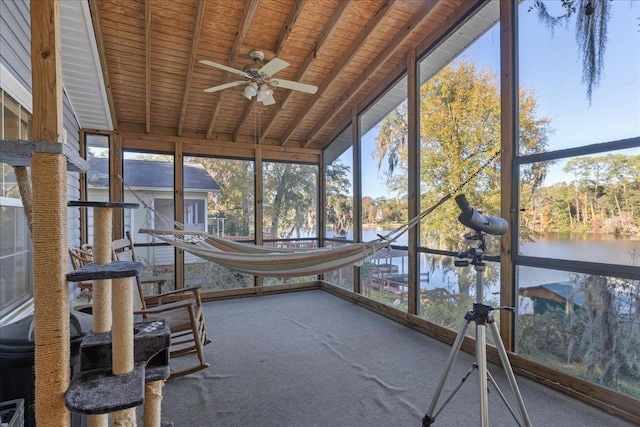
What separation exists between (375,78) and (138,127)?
3402mm

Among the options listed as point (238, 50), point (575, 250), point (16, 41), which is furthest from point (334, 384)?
point (238, 50)

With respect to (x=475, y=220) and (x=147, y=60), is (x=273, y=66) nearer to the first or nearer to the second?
(x=147, y=60)

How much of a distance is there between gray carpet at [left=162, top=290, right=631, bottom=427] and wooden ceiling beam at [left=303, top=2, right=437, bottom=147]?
298 centimetres

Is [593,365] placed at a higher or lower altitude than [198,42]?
lower

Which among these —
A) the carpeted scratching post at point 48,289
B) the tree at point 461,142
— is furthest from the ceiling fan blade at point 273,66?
the carpeted scratching post at point 48,289

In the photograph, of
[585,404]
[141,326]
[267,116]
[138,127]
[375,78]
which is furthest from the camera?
[267,116]

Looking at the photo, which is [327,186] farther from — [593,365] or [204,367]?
[593,365]

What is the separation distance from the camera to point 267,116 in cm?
484

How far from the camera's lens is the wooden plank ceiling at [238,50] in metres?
3.00

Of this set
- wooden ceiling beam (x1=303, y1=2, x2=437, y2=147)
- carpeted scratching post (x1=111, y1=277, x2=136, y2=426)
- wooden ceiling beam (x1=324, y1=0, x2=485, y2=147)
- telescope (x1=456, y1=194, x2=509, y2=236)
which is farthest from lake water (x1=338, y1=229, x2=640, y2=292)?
carpeted scratching post (x1=111, y1=277, x2=136, y2=426)

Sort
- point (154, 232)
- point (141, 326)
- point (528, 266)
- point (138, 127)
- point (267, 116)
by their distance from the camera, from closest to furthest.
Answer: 1. point (141, 326)
2. point (528, 266)
3. point (154, 232)
4. point (138, 127)
5. point (267, 116)

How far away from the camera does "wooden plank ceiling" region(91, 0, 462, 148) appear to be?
2998mm

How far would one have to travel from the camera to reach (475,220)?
5.23ft

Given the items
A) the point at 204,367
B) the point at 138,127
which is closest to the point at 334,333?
the point at 204,367
